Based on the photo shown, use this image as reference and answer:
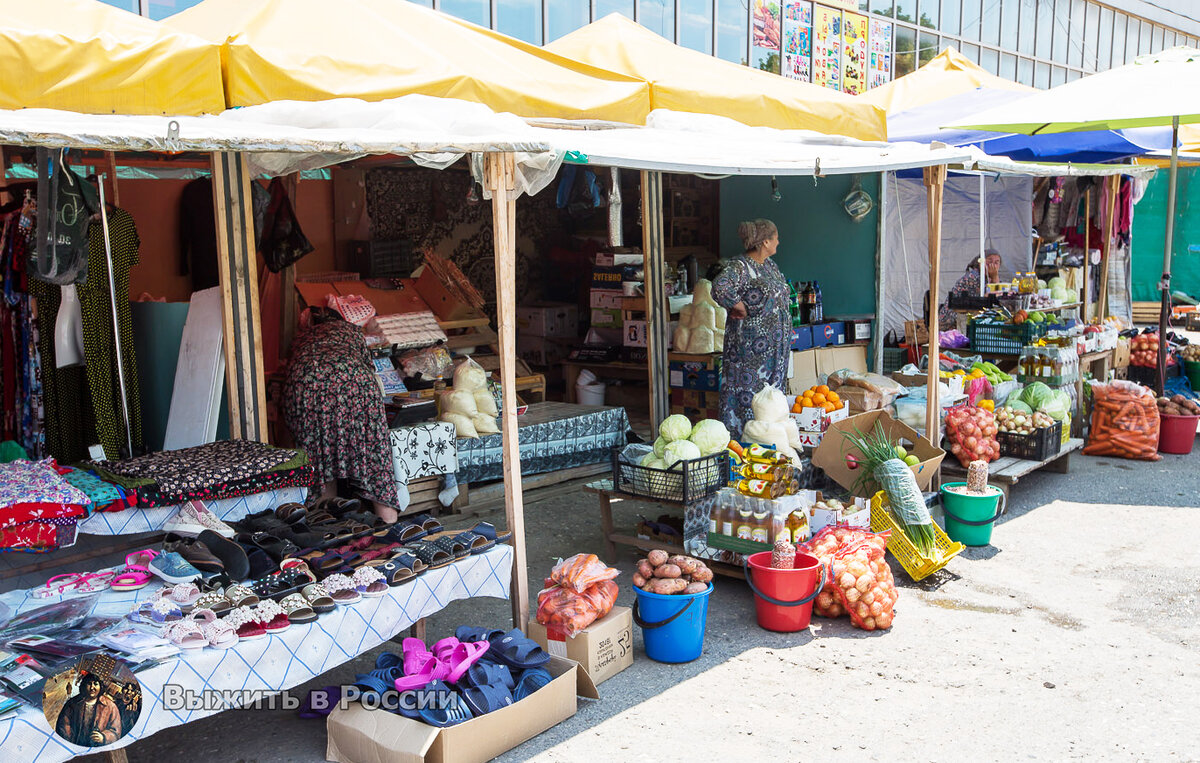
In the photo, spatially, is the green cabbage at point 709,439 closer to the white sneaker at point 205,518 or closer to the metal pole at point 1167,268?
the white sneaker at point 205,518

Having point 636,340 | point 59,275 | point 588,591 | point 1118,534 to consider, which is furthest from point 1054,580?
point 59,275

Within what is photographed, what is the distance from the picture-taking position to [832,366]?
396 inches

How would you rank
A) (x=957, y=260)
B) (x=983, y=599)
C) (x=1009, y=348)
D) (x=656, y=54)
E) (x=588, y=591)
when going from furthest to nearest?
1. (x=957, y=260)
2. (x=1009, y=348)
3. (x=656, y=54)
4. (x=983, y=599)
5. (x=588, y=591)

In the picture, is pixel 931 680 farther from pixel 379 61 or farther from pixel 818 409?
pixel 379 61

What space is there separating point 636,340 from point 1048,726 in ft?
19.5

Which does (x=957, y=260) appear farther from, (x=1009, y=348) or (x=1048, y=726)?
(x=1048, y=726)

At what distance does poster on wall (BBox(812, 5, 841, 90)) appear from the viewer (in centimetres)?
1341

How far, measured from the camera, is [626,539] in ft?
19.5

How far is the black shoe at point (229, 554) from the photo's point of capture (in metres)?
4.00

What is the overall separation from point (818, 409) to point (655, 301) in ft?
7.26

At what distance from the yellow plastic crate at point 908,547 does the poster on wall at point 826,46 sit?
9.11 meters

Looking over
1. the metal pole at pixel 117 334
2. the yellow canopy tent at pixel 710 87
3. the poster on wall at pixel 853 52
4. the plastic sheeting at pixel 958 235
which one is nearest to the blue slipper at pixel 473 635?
the metal pole at pixel 117 334

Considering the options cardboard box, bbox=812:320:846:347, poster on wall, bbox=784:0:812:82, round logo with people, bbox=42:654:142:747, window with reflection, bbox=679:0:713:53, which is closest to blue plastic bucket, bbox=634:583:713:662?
round logo with people, bbox=42:654:142:747

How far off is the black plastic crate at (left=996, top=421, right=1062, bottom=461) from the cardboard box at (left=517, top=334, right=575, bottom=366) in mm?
4817
